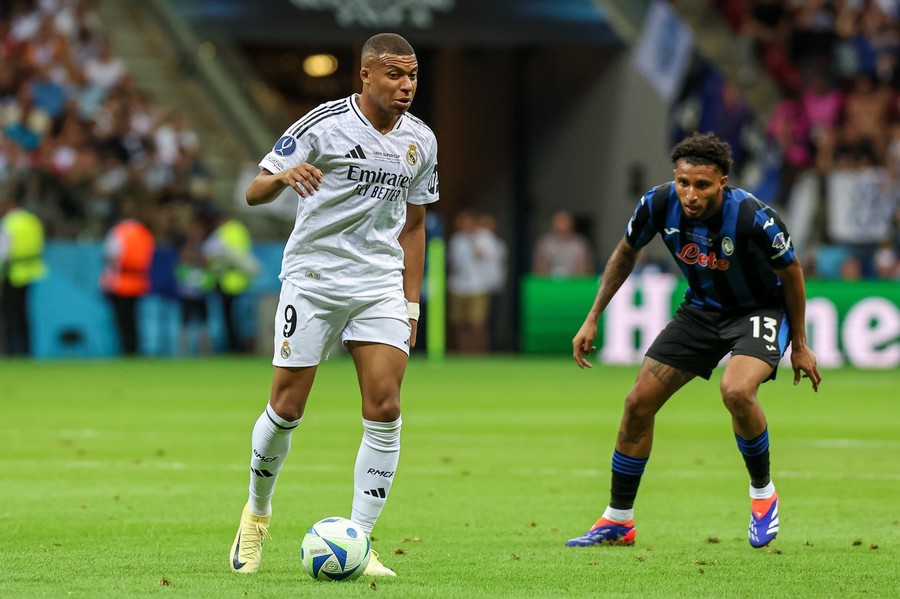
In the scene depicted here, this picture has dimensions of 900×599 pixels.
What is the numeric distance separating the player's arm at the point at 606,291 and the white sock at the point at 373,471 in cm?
148

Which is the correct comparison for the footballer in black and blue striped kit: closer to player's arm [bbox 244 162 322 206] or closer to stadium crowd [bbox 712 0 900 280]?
player's arm [bbox 244 162 322 206]

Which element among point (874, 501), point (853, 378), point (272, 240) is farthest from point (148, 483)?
point (272, 240)

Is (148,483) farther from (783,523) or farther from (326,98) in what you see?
(326,98)

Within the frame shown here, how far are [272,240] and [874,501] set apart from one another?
1696 centimetres

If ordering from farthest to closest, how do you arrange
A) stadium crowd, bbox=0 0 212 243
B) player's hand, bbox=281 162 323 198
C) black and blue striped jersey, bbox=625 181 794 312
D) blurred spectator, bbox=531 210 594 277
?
blurred spectator, bbox=531 210 594 277 → stadium crowd, bbox=0 0 212 243 → black and blue striped jersey, bbox=625 181 794 312 → player's hand, bbox=281 162 323 198

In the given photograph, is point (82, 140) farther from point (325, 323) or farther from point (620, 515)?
point (325, 323)

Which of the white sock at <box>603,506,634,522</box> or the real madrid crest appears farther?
the white sock at <box>603,506,634,522</box>

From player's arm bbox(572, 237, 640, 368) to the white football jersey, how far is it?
1.39m

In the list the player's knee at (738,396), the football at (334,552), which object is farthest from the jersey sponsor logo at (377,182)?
the player's knee at (738,396)

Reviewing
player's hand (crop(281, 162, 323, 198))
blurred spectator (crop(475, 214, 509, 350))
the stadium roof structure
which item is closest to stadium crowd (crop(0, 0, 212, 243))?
the stadium roof structure

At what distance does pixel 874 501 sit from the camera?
9727mm

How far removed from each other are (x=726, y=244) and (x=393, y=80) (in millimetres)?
1965

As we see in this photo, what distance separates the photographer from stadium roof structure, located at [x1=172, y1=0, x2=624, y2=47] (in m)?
26.1

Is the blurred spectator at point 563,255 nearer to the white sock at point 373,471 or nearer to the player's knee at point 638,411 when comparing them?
the player's knee at point 638,411
